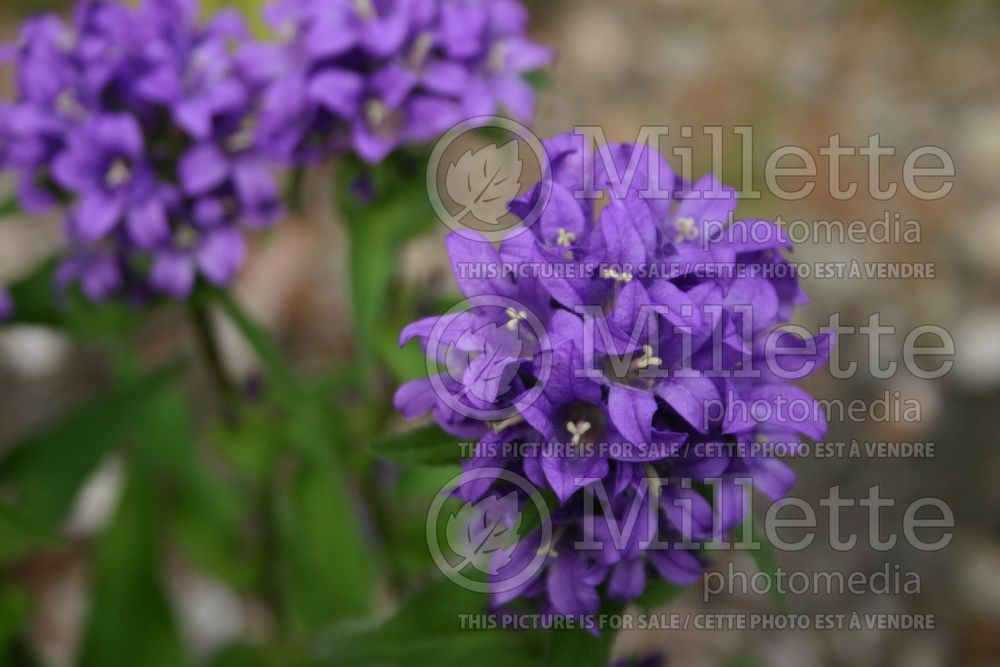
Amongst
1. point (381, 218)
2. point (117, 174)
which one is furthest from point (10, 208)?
point (381, 218)

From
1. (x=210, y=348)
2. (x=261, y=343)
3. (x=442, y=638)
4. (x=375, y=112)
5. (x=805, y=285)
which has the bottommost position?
(x=442, y=638)

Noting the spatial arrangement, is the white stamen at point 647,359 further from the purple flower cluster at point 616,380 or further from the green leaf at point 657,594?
the green leaf at point 657,594

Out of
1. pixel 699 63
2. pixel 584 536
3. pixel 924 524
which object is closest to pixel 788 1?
pixel 699 63

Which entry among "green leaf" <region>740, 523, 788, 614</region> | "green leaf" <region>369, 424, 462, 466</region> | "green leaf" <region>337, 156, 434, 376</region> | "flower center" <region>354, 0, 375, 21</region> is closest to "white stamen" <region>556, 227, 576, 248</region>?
"green leaf" <region>369, 424, 462, 466</region>

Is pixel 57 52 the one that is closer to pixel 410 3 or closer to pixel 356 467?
pixel 410 3
